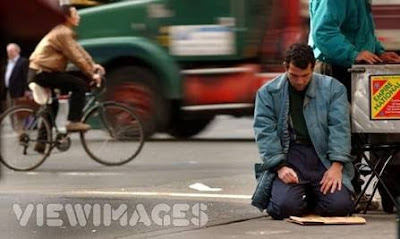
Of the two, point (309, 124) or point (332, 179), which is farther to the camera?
point (309, 124)

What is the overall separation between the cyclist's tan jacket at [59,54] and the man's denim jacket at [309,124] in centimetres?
442

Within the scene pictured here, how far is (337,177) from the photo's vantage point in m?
6.98

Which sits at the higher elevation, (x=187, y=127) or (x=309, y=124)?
(x=309, y=124)

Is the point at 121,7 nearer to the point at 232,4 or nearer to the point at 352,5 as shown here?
the point at 232,4

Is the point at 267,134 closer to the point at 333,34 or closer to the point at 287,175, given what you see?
the point at 287,175

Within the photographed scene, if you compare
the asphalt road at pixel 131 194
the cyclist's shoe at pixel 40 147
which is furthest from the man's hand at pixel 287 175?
the cyclist's shoe at pixel 40 147

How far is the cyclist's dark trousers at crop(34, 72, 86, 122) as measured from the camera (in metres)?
11.2

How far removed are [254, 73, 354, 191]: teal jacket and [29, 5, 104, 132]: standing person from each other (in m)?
4.44

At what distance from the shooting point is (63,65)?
1138 centimetres

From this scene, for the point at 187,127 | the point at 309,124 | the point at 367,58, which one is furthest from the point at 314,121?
the point at 187,127

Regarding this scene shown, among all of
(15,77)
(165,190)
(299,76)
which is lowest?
(15,77)

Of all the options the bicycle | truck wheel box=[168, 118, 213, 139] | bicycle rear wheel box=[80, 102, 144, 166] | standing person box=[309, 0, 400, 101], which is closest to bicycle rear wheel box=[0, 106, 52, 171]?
the bicycle

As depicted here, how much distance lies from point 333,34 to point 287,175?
1.08 m

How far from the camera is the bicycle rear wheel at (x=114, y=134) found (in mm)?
11445
